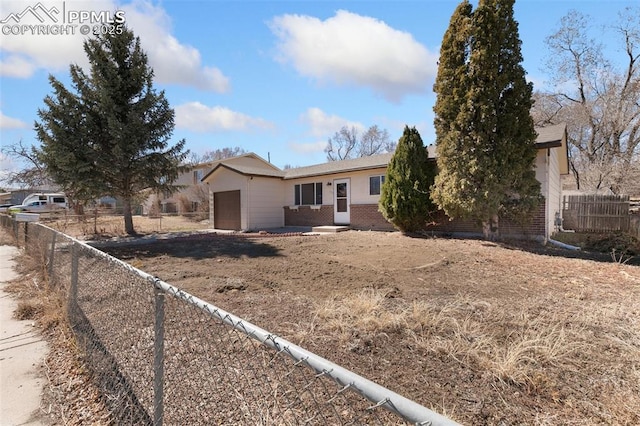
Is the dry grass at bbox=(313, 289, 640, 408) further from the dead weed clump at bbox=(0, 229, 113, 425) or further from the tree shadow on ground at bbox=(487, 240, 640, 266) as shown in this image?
the tree shadow on ground at bbox=(487, 240, 640, 266)

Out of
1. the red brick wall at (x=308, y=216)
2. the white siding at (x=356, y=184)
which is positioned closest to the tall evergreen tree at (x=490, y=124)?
the white siding at (x=356, y=184)

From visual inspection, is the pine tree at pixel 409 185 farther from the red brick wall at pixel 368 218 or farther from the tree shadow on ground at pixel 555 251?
the tree shadow on ground at pixel 555 251

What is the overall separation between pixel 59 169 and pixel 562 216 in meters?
22.6

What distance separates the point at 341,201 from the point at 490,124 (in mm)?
7659

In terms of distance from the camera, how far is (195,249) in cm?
1045

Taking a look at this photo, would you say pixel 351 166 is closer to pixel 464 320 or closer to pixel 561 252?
pixel 561 252

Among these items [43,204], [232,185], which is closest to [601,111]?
[232,185]

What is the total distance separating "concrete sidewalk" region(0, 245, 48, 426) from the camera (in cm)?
271

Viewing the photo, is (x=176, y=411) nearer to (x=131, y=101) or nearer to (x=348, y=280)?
(x=348, y=280)

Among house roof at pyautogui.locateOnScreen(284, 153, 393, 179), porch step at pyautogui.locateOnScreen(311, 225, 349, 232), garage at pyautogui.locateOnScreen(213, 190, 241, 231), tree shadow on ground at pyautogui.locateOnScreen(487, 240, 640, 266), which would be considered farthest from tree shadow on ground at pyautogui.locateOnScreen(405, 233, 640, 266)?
garage at pyautogui.locateOnScreen(213, 190, 241, 231)

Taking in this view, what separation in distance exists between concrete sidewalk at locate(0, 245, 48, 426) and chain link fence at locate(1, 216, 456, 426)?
42cm

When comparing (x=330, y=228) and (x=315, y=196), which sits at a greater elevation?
(x=315, y=196)

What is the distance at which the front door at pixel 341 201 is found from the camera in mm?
15727

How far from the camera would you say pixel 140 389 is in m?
2.83
